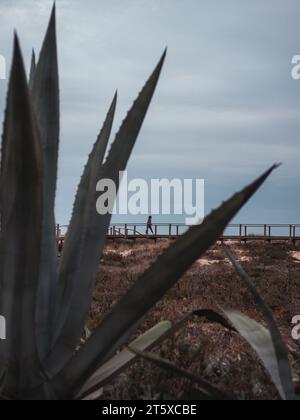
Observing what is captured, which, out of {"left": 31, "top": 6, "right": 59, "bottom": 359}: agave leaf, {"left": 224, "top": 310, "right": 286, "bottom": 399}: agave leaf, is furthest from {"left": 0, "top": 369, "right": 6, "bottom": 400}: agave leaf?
{"left": 224, "top": 310, "right": 286, "bottom": 399}: agave leaf

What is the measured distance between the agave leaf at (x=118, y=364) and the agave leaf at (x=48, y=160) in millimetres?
220

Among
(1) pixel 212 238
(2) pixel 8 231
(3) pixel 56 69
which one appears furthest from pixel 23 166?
(3) pixel 56 69

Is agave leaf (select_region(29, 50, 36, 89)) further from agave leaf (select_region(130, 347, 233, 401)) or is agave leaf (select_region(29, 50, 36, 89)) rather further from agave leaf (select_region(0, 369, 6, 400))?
agave leaf (select_region(130, 347, 233, 401))

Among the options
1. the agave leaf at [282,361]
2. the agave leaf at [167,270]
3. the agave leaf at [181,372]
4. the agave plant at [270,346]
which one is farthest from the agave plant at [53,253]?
the agave leaf at [282,361]

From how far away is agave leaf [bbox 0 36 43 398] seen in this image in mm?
1870

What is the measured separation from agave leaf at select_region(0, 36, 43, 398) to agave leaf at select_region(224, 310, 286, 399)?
910 millimetres

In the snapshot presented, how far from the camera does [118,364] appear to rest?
248 centimetres

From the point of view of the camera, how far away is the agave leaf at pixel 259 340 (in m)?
2.54

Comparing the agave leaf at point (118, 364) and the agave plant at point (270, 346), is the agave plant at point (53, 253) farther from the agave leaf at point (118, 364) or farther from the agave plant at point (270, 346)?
the agave plant at point (270, 346)

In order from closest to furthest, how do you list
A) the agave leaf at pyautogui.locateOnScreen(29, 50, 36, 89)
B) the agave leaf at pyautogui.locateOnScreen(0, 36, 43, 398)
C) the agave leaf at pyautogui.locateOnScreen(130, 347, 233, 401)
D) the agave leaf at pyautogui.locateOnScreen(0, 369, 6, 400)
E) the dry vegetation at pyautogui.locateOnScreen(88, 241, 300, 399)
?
the agave leaf at pyautogui.locateOnScreen(0, 36, 43, 398) < the agave leaf at pyautogui.locateOnScreen(130, 347, 233, 401) < the agave leaf at pyautogui.locateOnScreen(0, 369, 6, 400) < the agave leaf at pyautogui.locateOnScreen(29, 50, 36, 89) < the dry vegetation at pyautogui.locateOnScreen(88, 241, 300, 399)

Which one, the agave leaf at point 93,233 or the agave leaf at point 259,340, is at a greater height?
the agave leaf at point 93,233

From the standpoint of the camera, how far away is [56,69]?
256 cm
